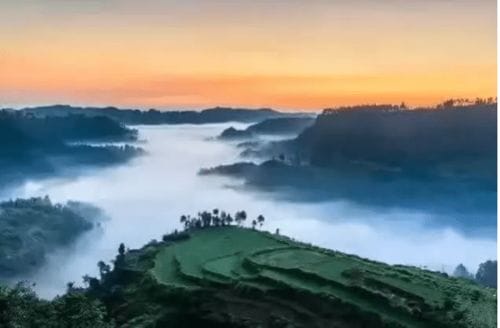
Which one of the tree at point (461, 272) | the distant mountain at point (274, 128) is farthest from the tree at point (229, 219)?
the tree at point (461, 272)

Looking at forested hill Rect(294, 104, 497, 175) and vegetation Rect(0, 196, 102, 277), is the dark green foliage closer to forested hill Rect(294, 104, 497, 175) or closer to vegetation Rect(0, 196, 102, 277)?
vegetation Rect(0, 196, 102, 277)

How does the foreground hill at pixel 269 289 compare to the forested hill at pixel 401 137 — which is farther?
the forested hill at pixel 401 137

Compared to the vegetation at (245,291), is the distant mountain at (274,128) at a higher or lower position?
higher

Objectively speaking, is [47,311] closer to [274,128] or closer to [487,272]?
[274,128]

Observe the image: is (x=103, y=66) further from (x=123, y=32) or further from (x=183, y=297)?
(x=183, y=297)

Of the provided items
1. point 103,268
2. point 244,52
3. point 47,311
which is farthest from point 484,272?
point 47,311

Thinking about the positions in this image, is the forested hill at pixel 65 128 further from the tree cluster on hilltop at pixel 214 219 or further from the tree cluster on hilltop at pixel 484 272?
the tree cluster on hilltop at pixel 484 272

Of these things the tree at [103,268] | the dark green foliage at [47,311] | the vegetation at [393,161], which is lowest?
the dark green foliage at [47,311]
